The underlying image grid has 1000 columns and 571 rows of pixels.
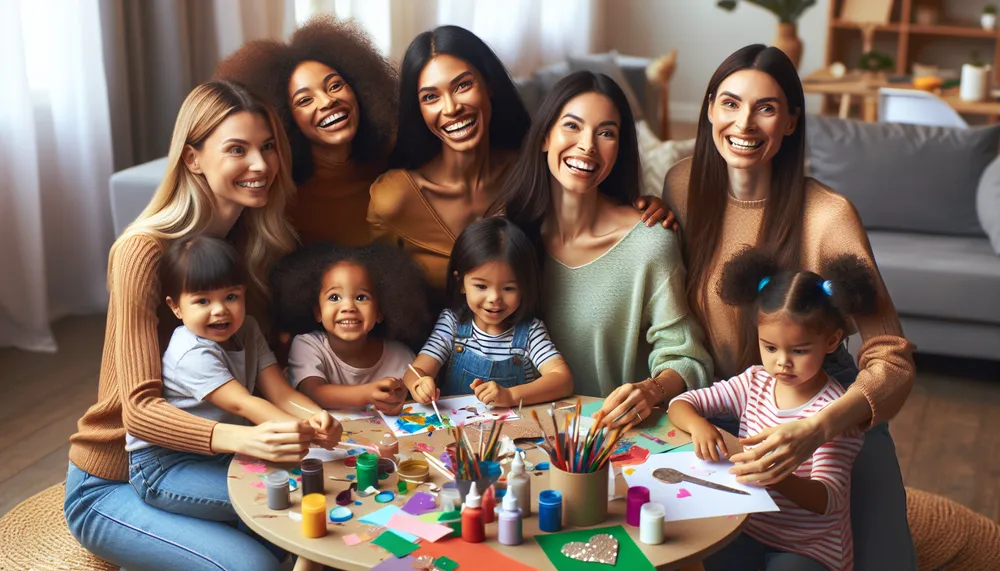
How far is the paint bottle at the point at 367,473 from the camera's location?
5.71 ft

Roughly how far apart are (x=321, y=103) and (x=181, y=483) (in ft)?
3.04

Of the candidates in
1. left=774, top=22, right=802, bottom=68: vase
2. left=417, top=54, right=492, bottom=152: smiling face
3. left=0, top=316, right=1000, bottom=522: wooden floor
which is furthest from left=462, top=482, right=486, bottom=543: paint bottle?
left=774, top=22, right=802, bottom=68: vase

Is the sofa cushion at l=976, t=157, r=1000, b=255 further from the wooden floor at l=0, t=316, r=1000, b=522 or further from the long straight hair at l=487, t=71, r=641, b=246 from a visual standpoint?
the long straight hair at l=487, t=71, r=641, b=246

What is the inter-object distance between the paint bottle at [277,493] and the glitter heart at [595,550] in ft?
1.46

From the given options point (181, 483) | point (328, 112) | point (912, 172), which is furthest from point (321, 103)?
point (912, 172)

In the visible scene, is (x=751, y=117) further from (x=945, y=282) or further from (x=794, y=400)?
(x=945, y=282)

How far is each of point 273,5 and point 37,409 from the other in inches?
93.1

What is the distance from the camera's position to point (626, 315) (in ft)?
7.47

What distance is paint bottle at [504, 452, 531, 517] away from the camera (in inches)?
64.3

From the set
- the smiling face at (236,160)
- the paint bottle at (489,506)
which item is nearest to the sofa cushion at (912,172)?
the smiling face at (236,160)

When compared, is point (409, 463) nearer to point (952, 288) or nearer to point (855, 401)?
point (855, 401)

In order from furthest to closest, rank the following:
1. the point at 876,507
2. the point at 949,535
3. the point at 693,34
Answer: the point at 693,34, the point at 949,535, the point at 876,507

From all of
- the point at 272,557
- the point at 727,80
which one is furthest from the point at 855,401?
the point at 272,557

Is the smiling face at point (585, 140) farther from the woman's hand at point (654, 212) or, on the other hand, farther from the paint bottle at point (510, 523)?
the paint bottle at point (510, 523)
